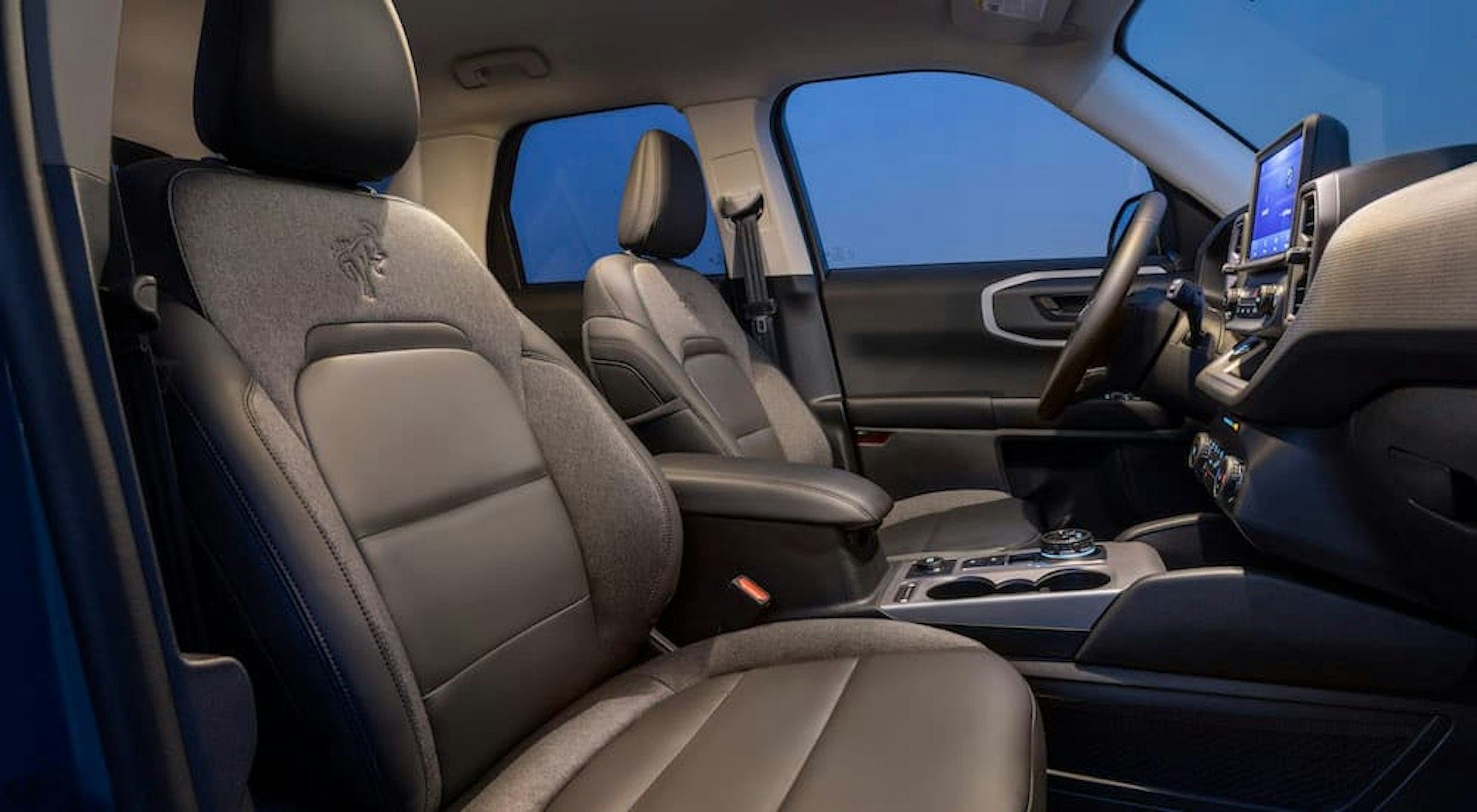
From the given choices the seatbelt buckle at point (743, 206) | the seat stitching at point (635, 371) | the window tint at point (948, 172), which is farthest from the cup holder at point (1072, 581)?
the seatbelt buckle at point (743, 206)

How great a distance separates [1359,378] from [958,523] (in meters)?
1.20

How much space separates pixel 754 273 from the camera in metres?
3.03

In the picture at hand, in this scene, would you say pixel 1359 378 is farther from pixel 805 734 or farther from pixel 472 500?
pixel 472 500

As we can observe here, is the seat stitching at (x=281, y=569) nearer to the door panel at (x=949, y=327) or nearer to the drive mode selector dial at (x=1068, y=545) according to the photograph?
the drive mode selector dial at (x=1068, y=545)

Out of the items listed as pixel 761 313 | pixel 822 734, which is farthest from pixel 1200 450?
pixel 761 313

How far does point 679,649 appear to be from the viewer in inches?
59.4

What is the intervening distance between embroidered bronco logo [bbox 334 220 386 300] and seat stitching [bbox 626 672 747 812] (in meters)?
0.66

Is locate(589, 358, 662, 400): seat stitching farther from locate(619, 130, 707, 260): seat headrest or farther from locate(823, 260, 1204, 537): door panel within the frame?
locate(823, 260, 1204, 537): door panel

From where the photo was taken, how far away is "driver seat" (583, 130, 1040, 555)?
1.97m

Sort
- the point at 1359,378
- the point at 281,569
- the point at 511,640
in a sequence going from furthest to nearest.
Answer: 1. the point at 511,640
2. the point at 1359,378
3. the point at 281,569

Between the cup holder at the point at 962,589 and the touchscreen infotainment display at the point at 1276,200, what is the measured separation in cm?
66

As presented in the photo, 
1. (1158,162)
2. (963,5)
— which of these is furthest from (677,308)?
(1158,162)

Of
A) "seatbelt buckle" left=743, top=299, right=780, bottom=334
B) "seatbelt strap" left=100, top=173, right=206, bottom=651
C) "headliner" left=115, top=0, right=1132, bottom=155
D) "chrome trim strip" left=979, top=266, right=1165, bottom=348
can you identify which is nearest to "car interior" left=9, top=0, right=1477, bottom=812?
"seatbelt strap" left=100, top=173, right=206, bottom=651

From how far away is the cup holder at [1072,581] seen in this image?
1.43 meters
